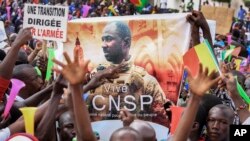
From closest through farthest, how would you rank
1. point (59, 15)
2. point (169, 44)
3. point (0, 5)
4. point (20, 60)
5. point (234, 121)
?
point (234, 121) → point (169, 44) → point (59, 15) → point (20, 60) → point (0, 5)

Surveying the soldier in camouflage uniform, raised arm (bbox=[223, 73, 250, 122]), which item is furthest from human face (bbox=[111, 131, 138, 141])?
raised arm (bbox=[223, 73, 250, 122])

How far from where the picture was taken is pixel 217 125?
14.8 ft

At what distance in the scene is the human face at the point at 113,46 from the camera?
5.14 metres

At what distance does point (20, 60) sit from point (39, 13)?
0.75m

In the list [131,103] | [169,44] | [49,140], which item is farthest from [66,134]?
[169,44]

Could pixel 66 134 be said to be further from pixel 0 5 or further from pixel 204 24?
pixel 0 5

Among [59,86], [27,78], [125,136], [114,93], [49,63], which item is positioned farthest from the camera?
[49,63]

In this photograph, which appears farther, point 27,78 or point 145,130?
point 27,78

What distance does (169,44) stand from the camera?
5.23 m

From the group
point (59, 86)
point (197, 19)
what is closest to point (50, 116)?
point (59, 86)

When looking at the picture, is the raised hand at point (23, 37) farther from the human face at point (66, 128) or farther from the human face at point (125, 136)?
the human face at point (125, 136)

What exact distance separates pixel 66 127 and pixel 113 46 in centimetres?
80

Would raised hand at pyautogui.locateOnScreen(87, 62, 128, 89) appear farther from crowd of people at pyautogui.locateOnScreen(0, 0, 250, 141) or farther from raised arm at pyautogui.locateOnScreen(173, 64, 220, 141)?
raised arm at pyautogui.locateOnScreen(173, 64, 220, 141)

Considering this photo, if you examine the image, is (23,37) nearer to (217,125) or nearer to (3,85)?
(3,85)
